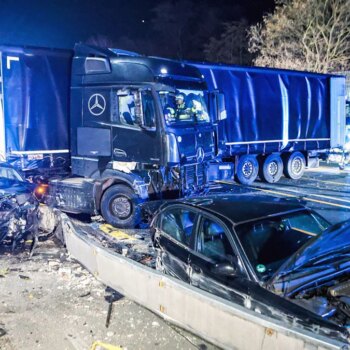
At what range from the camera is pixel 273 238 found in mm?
4590

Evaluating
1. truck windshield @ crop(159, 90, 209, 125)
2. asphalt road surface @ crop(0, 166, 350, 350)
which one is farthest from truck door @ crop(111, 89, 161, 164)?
asphalt road surface @ crop(0, 166, 350, 350)

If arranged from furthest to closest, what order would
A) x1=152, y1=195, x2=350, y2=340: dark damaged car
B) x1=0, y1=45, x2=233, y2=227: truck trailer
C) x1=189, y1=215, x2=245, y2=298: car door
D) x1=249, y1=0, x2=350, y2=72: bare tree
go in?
1. x1=249, y1=0, x2=350, y2=72: bare tree
2. x1=0, y1=45, x2=233, y2=227: truck trailer
3. x1=189, y1=215, x2=245, y2=298: car door
4. x1=152, y1=195, x2=350, y2=340: dark damaged car

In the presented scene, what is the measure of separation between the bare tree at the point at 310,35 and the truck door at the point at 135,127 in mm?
18376

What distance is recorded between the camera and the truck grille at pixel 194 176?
28.7 feet

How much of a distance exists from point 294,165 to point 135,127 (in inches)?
286

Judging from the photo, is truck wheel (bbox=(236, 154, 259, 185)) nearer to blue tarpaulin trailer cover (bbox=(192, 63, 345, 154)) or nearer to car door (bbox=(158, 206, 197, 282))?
blue tarpaulin trailer cover (bbox=(192, 63, 345, 154))

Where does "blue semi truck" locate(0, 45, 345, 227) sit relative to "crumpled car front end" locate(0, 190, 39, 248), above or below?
above

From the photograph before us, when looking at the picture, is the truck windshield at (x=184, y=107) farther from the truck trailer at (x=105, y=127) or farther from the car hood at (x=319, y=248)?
the car hood at (x=319, y=248)

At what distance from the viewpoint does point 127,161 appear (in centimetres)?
870

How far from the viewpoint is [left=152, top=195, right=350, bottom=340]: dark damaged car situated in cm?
389

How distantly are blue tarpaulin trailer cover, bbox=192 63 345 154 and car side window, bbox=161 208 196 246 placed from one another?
648cm

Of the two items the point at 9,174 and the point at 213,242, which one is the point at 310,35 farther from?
the point at 213,242

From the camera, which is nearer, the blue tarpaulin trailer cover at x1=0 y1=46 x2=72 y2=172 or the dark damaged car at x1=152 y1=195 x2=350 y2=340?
the dark damaged car at x1=152 y1=195 x2=350 y2=340

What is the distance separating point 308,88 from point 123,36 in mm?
43646
